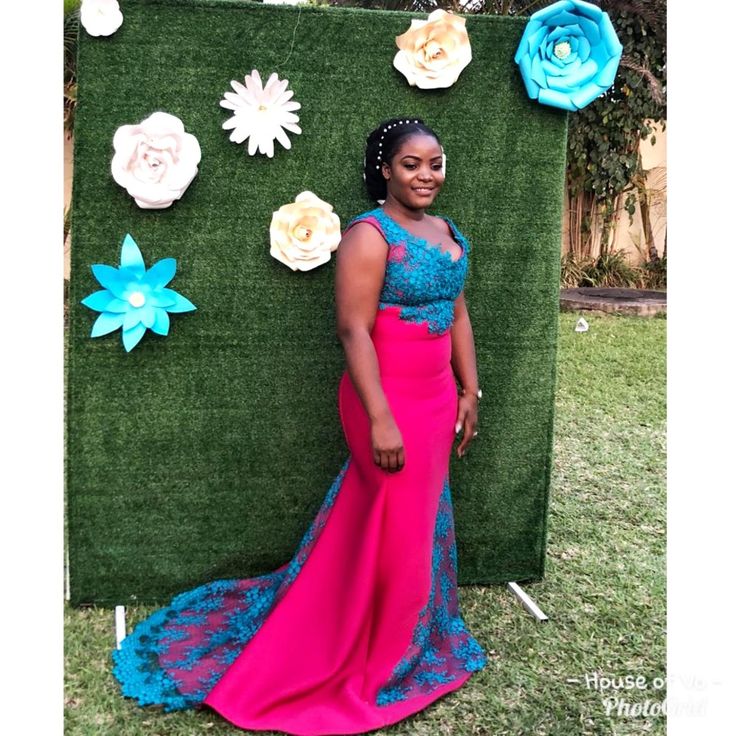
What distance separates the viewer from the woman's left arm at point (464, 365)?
113 inches

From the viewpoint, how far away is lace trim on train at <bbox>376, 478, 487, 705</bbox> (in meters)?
2.70

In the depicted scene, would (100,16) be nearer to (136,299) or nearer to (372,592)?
(136,299)

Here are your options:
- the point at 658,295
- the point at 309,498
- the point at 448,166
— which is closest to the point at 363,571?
the point at 309,498

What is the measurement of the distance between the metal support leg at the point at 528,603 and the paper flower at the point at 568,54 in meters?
1.96

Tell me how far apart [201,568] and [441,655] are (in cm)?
106

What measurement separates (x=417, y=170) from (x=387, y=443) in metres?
0.85

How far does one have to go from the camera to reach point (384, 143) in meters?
2.63

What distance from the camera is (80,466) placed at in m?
3.15

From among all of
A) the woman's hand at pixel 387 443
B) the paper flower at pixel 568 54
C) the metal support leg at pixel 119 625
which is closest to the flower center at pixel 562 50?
the paper flower at pixel 568 54

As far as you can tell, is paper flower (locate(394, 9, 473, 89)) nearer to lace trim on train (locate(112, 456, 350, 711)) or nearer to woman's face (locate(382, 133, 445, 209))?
woman's face (locate(382, 133, 445, 209))

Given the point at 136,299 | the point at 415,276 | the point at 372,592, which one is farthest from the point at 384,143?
the point at 372,592

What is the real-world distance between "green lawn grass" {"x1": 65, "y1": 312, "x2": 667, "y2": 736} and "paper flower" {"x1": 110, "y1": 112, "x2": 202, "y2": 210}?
1.63 metres

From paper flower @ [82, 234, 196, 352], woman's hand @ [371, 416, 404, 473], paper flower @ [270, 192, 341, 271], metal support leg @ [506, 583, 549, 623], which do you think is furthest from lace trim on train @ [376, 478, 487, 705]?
paper flower @ [82, 234, 196, 352]

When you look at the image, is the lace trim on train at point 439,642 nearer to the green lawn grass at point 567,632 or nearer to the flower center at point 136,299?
the green lawn grass at point 567,632
